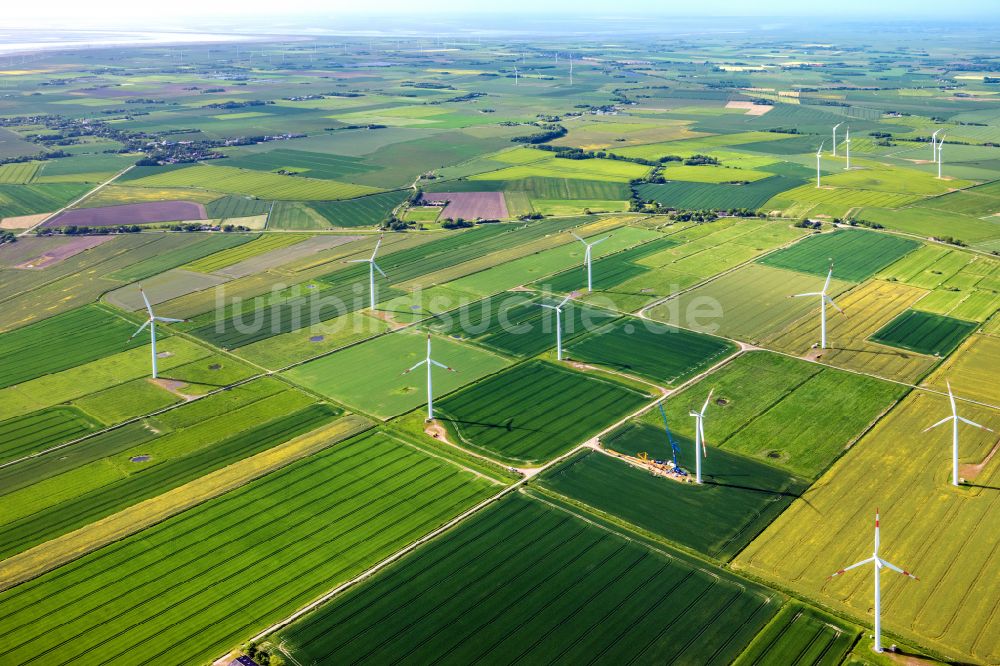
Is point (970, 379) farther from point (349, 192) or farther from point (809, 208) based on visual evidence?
point (349, 192)

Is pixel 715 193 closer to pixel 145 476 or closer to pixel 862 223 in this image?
pixel 862 223

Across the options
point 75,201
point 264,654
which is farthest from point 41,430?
point 75,201

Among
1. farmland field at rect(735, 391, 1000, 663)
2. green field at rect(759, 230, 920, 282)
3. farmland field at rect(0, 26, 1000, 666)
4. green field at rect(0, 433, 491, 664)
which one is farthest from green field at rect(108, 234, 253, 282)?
farmland field at rect(735, 391, 1000, 663)

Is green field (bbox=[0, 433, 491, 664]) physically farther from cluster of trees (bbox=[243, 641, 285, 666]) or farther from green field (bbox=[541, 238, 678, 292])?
green field (bbox=[541, 238, 678, 292])

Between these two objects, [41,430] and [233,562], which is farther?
[41,430]

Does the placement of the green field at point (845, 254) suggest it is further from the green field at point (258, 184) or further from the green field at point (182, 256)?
the green field at point (258, 184)

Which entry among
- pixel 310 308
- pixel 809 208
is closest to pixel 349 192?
pixel 310 308
